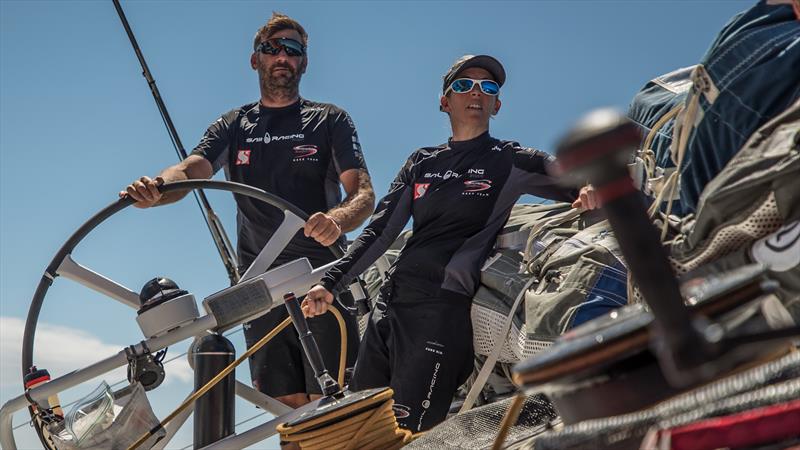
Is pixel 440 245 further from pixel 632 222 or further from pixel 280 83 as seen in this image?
pixel 632 222

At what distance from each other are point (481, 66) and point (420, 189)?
22.6 inches

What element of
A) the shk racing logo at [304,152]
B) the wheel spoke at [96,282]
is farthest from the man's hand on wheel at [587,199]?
the wheel spoke at [96,282]

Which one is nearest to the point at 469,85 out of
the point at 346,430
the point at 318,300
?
the point at 318,300

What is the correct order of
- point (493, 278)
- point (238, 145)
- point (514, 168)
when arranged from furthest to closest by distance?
point (238, 145)
point (514, 168)
point (493, 278)

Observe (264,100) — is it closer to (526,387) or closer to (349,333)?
(349,333)

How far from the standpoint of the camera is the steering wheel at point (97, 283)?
10.8 feet

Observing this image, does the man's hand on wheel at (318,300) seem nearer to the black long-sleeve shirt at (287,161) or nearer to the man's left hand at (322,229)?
the man's left hand at (322,229)

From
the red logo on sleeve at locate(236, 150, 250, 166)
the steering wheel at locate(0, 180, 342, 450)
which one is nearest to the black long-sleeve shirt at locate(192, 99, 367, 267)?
the red logo on sleeve at locate(236, 150, 250, 166)

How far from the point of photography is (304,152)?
4.17 meters

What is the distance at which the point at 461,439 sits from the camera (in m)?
2.05

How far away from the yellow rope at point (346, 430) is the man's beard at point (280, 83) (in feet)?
8.17

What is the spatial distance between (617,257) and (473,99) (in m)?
1.28

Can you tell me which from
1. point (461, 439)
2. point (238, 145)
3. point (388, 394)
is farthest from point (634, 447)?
point (238, 145)

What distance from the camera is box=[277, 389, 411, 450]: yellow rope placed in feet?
6.93
